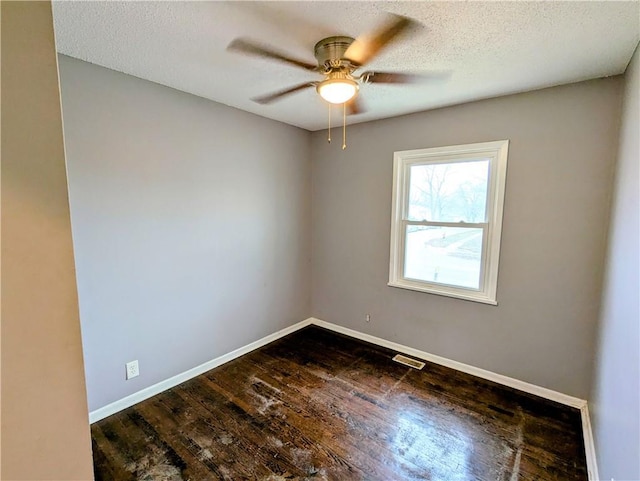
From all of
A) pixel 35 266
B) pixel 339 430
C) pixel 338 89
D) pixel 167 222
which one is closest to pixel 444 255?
pixel 339 430

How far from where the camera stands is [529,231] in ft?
8.19

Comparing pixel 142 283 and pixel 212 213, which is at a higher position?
pixel 212 213

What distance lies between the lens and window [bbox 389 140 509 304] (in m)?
2.68

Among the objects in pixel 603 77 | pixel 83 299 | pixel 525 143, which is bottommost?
pixel 83 299

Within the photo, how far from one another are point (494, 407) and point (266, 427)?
5.75ft

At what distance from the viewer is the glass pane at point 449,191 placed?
2.76 metres

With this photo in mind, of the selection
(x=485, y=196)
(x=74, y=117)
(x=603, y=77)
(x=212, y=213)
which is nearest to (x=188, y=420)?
(x=212, y=213)

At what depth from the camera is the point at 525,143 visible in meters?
2.46

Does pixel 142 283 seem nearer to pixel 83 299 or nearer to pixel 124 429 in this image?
pixel 83 299

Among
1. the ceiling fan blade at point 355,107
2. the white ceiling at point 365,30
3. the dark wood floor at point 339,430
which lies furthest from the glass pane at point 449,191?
the dark wood floor at point 339,430

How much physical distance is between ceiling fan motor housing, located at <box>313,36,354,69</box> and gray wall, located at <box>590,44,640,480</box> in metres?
1.54

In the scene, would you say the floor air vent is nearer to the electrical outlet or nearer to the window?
the window

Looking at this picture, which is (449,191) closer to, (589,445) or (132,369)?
(589,445)

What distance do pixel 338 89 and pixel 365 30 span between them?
31 cm
